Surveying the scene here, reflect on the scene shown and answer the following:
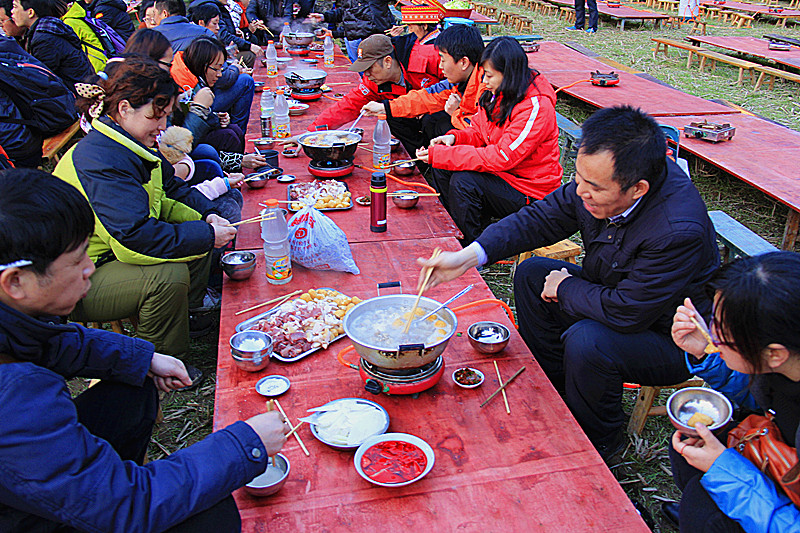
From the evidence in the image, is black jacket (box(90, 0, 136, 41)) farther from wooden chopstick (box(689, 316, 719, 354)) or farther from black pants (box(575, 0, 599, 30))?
black pants (box(575, 0, 599, 30))

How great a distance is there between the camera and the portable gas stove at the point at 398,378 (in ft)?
6.49

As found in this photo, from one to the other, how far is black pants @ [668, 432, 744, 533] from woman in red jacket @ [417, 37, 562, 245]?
2.45 meters

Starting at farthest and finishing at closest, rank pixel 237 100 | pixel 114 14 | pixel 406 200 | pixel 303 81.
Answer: pixel 114 14, pixel 237 100, pixel 303 81, pixel 406 200

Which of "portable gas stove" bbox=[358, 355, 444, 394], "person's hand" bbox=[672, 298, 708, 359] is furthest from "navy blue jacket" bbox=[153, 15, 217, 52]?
"person's hand" bbox=[672, 298, 708, 359]

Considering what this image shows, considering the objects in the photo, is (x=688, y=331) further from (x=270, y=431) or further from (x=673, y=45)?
(x=673, y=45)

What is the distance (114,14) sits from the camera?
779 centimetres

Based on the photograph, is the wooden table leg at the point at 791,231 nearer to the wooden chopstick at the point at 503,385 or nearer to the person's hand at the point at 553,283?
the person's hand at the point at 553,283

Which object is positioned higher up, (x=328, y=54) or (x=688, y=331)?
(x=328, y=54)

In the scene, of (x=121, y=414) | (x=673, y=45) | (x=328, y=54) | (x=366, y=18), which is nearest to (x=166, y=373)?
(x=121, y=414)

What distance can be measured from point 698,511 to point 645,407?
3.40 ft

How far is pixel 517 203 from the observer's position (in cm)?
423

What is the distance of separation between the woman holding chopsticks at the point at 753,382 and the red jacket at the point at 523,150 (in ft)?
7.30

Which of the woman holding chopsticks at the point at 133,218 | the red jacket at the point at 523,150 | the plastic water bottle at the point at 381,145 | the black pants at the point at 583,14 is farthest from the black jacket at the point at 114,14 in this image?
the black pants at the point at 583,14

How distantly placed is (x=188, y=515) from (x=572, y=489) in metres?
1.10
